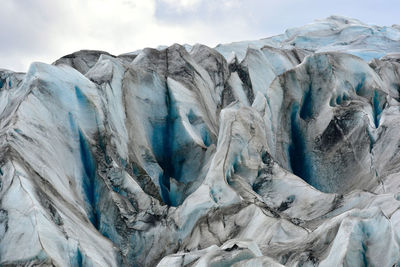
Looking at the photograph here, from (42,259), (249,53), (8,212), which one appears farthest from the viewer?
(249,53)

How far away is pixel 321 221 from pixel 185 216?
3.95 m

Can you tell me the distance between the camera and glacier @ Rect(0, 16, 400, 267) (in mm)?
15617

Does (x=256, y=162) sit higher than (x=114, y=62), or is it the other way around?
(x=114, y=62)

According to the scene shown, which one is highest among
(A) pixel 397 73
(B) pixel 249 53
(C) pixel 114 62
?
(C) pixel 114 62

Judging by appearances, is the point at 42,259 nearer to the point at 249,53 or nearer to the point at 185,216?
the point at 185,216

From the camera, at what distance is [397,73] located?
3309 cm

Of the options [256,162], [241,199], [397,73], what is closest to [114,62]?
[256,162]

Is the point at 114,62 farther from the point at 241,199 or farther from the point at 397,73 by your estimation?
the point at 397,73

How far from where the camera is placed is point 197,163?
77.8ft

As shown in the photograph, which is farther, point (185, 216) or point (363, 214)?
point (185, 216)

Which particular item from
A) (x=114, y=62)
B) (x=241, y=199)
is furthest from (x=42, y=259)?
(x=114, y=62)

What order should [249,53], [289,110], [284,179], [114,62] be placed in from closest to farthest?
[284,179], [114,62], [289,110], [249,53]

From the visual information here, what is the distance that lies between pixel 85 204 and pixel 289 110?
11.5 metres

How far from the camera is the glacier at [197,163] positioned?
1562cm
